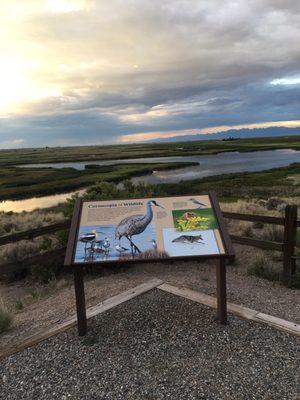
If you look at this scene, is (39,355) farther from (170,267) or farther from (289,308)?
(170,267)

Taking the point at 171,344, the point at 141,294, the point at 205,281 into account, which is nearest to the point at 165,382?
the point at 171,344

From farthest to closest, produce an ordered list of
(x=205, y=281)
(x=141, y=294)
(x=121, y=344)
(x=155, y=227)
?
(x=205, y=281), (x=141, y=294), (x=155, y=227), (x=121, y=344)

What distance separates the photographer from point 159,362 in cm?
457

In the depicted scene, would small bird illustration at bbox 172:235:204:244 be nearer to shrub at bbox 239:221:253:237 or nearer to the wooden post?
the wooden post

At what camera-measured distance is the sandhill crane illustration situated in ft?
17.3

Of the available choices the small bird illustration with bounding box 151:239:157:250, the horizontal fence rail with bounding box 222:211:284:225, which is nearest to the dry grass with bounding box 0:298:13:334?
the small bird illustration with bounding box 151:239:157:250

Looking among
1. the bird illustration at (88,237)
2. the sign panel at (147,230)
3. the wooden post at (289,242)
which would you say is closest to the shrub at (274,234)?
the wooden post at (289,242)

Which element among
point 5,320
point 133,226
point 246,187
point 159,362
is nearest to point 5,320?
point 5,320

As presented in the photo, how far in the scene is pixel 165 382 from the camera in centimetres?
420

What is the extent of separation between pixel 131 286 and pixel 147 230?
217cm

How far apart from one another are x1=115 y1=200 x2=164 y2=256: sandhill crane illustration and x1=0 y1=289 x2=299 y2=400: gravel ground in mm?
1237

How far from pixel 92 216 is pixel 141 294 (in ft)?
5.76

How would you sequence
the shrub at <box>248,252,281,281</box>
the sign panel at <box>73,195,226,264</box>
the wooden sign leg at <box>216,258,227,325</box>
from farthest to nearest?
the shrub at <box>248,252,281,281</box>, the wooden sign leg at <box>216,258,227,325</box>, the sign panel at <box>73,195,226,264</box>

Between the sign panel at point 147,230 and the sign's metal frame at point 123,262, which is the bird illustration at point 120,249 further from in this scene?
the sign's metal frame at point 123,262
